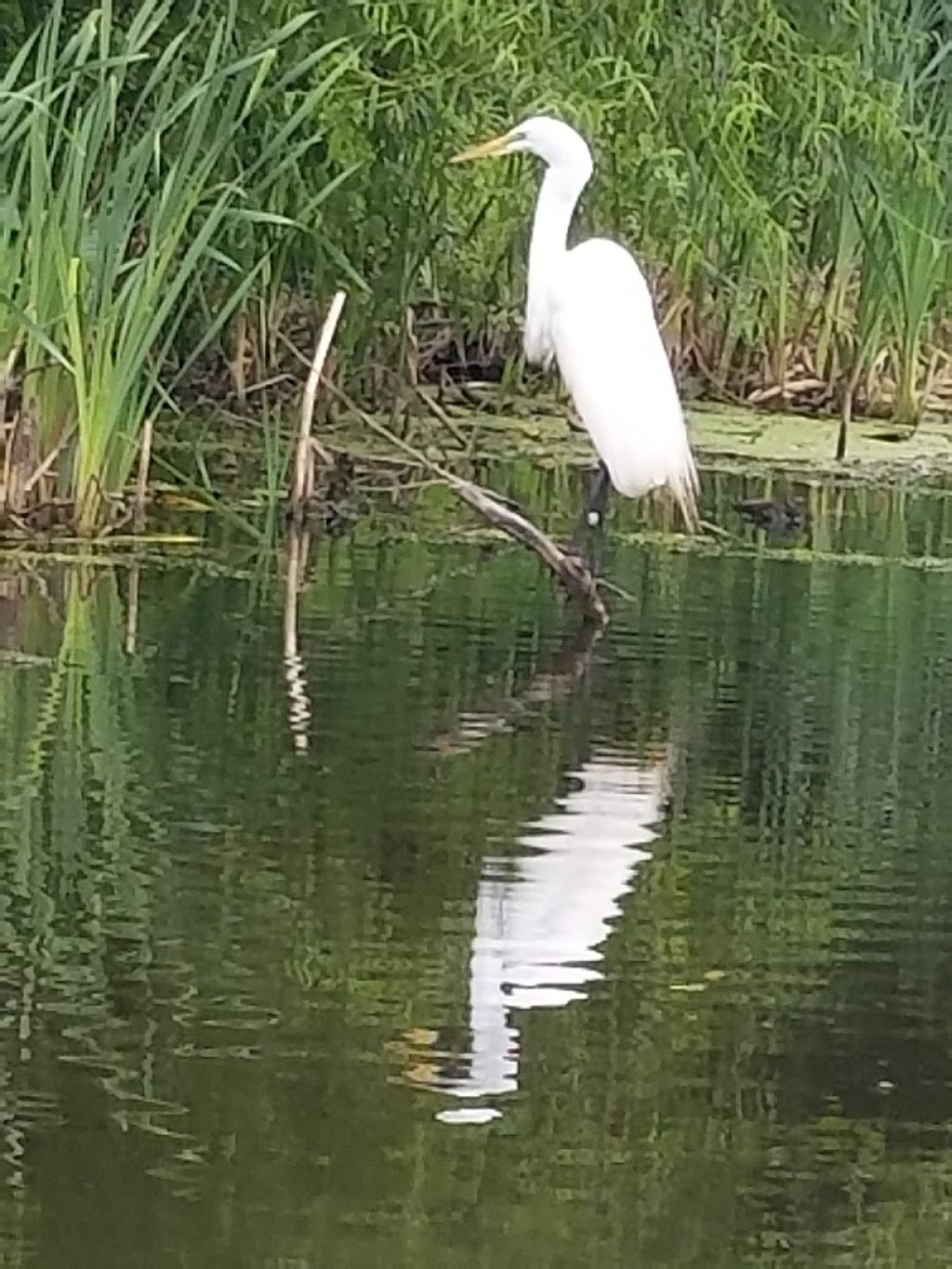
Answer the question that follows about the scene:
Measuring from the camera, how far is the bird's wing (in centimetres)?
910

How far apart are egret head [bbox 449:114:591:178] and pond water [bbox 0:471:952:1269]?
7.78ft

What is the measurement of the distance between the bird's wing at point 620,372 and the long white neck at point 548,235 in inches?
7.7

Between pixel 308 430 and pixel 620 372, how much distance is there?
3.14ft

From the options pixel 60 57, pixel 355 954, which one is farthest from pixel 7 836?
pixel 60 57

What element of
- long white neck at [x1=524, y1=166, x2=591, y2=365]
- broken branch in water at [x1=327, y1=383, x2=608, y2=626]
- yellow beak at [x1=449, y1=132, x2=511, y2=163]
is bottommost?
broken branch in water at [x1=327, y1=383, x2=608, y2=626]

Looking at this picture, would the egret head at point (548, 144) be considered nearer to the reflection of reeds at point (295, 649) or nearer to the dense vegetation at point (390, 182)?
the dense vegetation at point (390, 182)

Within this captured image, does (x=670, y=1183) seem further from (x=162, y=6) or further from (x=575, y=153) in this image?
(x=575, y=153)

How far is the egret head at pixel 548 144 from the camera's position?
977cm

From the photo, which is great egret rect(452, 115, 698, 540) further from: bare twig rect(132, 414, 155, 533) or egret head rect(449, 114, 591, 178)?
bare twig rect(132, 414, 155, 533)

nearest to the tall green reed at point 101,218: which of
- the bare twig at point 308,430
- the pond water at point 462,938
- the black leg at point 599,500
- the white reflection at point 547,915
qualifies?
the bare twig at point 308,430

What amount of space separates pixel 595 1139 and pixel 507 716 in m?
2.98

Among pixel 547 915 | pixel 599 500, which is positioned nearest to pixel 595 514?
pixel 599 500

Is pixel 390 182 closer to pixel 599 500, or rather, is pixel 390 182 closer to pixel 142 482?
pixel 599 500

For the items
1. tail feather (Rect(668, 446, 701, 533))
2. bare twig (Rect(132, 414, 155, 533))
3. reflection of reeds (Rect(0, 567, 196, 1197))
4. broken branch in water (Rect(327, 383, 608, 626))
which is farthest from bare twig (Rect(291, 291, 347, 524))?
reflection of reeds (Rect(0, 567, 196, 1197))
